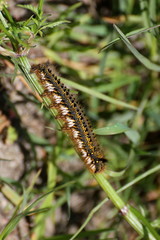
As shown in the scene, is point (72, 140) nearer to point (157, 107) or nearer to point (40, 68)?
point (40, 68)

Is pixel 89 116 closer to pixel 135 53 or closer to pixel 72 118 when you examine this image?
pixel 72 118

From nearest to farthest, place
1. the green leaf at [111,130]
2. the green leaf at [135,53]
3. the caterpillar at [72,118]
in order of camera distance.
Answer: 1. the green leaf at [135,53]
2. the caterpillar at [72,118]
3. the green leaf at [111,130]

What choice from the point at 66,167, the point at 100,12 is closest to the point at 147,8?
the point at 100,12

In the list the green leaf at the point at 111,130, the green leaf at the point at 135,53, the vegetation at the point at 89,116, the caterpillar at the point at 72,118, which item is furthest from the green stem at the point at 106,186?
the green leaf at the point at 135,53

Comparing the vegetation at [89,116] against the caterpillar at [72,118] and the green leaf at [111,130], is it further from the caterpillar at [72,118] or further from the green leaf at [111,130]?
the caterpillar at [72,118]

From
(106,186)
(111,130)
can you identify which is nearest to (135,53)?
(111,130)

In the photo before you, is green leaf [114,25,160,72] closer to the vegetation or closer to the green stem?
the vegetation
